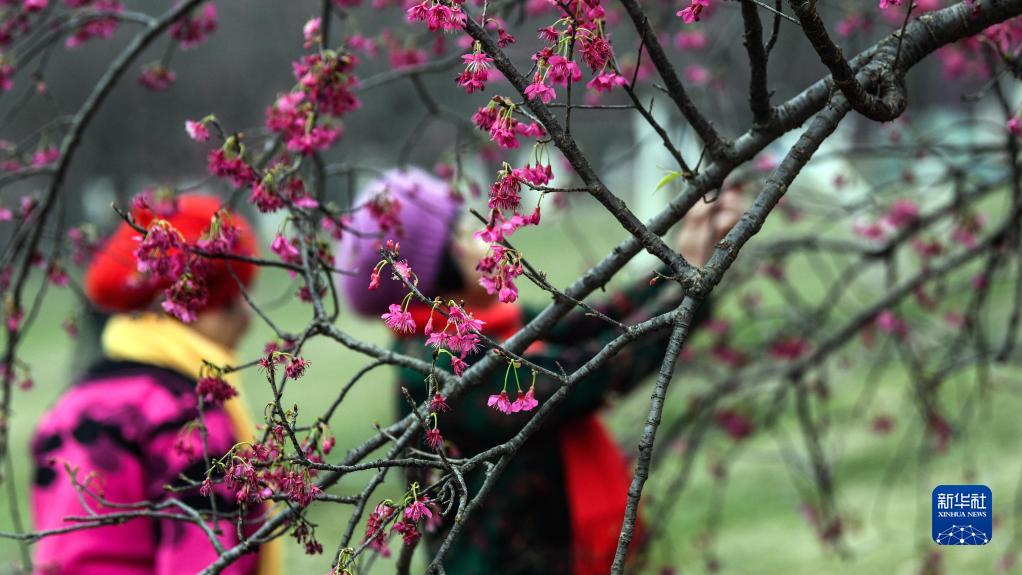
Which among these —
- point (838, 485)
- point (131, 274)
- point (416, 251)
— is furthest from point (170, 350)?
point (838, 485)

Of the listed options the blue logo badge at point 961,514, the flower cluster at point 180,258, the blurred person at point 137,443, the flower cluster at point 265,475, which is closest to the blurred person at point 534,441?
the blurred person at point 137,443

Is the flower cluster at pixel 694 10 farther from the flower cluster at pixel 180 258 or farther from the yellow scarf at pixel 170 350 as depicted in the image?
the yellow scarf at pixel 170 350

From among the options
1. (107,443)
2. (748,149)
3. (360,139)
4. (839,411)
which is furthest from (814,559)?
(360,139)

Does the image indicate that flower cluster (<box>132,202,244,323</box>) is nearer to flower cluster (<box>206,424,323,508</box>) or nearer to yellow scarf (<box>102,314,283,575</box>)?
flower cluster (<box>206,424,323,508</box>)

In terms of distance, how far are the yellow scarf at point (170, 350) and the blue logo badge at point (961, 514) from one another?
1559 millimetres

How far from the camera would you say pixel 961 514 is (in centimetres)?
196

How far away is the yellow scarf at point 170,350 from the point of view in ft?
8.99

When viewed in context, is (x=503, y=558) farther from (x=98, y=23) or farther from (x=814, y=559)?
(x=814, y=559)

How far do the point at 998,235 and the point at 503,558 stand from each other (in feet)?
5.28

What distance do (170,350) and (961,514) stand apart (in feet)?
6.02

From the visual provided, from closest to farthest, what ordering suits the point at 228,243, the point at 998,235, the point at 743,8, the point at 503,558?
A: the point at 743,8 < the point at 228,243 < the point at 998,235 < the point at 503,558

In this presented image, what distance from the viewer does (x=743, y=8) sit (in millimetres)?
1453

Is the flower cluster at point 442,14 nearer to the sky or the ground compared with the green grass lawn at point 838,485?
nearer to the ground

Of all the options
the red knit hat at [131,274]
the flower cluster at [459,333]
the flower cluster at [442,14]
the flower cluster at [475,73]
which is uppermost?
the red knit hat at [131,274]
